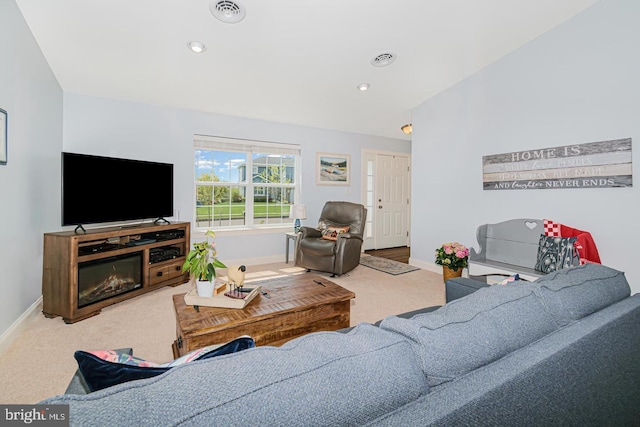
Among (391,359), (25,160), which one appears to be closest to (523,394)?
(391,359)

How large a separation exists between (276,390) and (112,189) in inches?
136

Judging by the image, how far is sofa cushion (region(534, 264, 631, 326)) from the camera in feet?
3.08

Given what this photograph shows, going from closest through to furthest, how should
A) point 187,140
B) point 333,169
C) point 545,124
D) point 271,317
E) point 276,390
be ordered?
point 276,390 → point 271,317 → point 545,124 → point 187,140 → point 333,169

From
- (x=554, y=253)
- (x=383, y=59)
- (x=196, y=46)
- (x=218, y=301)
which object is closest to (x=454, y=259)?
(x=554, y=253)

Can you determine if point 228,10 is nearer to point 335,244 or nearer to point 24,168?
point 24,168

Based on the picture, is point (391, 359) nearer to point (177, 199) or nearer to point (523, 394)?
point (523, 394)

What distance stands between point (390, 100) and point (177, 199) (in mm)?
3454

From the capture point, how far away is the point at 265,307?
1850 millimetres

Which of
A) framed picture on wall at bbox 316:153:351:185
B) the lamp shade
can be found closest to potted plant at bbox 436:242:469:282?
the lamp shade

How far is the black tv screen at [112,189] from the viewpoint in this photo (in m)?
2.74

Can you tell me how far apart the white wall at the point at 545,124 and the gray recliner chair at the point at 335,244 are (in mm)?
1087

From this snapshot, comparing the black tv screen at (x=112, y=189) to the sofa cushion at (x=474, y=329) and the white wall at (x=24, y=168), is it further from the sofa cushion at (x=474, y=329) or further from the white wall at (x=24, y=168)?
the sofa cushion at (x=474, y=329)

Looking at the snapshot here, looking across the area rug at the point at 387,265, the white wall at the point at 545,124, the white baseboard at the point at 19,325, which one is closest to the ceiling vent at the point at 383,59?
the white wall at the point at 545,124

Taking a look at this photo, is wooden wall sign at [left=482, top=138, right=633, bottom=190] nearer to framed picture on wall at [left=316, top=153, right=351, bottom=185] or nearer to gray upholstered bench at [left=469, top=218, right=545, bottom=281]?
gray upholstered bench at [left=469, top=218, right=545, bottom=281]
